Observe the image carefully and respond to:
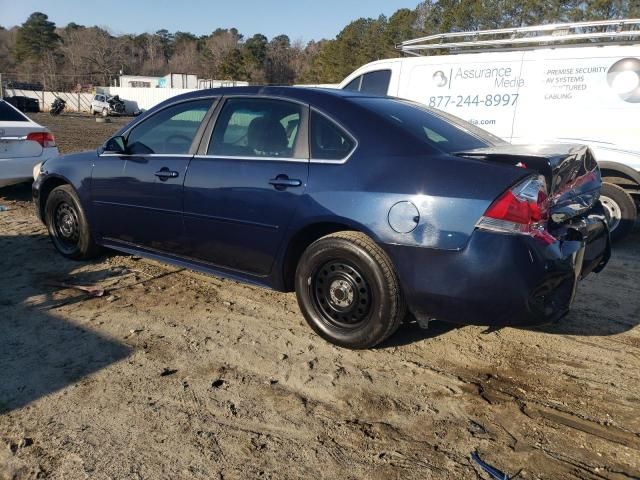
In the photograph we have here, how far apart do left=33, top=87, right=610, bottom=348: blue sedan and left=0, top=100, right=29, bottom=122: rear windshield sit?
3.80 metres

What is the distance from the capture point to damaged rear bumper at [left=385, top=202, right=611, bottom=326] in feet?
9.34

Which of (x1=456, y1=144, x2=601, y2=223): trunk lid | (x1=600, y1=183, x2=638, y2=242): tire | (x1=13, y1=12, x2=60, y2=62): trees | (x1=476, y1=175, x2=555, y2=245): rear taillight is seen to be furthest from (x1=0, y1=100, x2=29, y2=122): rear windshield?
(x1=13, y1=12, x2=60, y2=62): trees

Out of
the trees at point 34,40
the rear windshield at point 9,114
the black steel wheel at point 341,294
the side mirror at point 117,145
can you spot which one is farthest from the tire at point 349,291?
the trees at point 34,40

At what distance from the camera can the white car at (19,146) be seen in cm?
710

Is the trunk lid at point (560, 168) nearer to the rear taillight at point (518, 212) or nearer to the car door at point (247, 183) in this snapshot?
the rear taillight at point (518, 212)

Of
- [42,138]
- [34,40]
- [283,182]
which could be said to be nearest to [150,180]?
[283,182]

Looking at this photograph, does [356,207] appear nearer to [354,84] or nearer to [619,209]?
[619,209]

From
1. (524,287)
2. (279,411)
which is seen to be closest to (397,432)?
(279,411)

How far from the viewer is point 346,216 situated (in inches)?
128

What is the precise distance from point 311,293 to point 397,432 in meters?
1.17

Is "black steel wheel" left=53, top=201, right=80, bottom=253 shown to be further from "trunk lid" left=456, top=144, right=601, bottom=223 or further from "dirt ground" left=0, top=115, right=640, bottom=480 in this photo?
"trunk lid" left=456, top=144, right=601, bottom=223

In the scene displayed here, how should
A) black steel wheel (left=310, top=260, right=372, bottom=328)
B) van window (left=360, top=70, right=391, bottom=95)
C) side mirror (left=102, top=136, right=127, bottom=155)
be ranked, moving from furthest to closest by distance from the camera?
van window (left=360, top=70, right=391, bottom=95) < side mirror (left=102, top=136, right=127, bottom=155) < black steel wheel (left=310, top=260, right=372, bottom=328)

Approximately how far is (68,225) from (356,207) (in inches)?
127

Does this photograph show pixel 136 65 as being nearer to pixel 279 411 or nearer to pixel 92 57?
pixel 92 57
